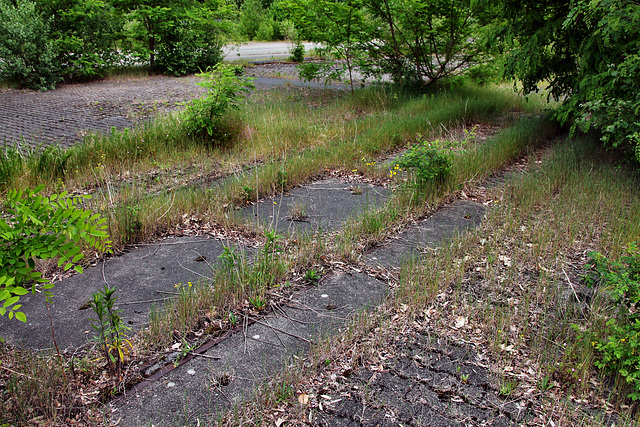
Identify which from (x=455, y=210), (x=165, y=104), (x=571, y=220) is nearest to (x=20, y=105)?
(x=165, y=104)

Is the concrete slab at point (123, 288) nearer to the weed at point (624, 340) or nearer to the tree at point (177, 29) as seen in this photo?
the weed at point (624, 340)

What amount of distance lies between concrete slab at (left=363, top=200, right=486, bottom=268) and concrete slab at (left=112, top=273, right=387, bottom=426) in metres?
0.46

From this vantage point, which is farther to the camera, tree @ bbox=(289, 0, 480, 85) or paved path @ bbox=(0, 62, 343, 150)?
tree @ bbox=(289, 0, 480, 85)

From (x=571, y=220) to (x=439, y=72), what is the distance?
25.0ft

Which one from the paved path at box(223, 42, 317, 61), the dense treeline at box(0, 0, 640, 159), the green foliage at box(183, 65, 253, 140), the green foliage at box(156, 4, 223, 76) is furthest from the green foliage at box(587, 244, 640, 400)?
the paved path at box(223, 42, 317, 61)

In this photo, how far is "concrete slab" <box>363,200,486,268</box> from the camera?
182 inches

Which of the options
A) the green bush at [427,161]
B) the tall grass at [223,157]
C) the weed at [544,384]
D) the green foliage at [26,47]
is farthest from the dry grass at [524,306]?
the green foliage at [26,47]

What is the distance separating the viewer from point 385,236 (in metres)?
5.05

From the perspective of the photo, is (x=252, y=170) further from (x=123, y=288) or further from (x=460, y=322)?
(x=460, y=322)

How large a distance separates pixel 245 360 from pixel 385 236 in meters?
2.35

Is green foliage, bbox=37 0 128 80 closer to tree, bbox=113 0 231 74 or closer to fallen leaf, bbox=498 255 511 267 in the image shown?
tree, bbox=113 0 231 74

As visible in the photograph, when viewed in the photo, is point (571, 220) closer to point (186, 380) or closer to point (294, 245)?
point (294, 245)

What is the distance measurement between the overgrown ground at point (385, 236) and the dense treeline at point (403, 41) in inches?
43.2

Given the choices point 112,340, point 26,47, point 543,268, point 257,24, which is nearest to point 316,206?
point 543,268
